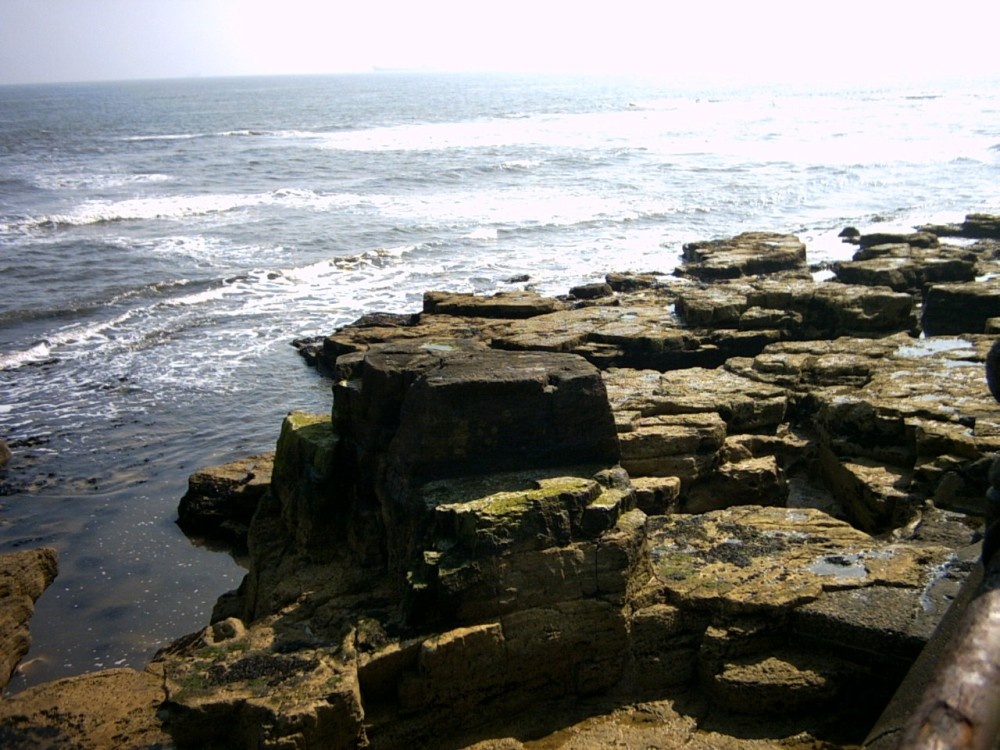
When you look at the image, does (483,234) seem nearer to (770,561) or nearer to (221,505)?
(221,505)

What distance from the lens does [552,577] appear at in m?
6.20

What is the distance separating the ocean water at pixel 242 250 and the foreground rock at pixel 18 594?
0.55ft

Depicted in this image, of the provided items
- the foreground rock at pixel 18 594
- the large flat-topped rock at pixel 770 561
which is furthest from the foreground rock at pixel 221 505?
the large flat-topped rock at pixel 770 561

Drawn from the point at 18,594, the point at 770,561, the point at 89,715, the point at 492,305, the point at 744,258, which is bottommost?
the point at 18,594

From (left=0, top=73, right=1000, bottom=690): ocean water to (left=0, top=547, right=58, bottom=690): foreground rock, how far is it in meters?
0.17

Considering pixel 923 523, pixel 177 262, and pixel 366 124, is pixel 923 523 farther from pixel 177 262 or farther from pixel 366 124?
pixel 366 124

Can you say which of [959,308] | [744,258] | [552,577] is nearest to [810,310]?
[959,308]

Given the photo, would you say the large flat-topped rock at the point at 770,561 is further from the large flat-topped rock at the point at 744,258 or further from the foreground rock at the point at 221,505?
the large flat-topped rock at the point at 744,258

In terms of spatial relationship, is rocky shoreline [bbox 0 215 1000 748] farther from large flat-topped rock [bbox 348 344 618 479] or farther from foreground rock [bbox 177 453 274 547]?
foreground rock [bbox 177 453 274 547]

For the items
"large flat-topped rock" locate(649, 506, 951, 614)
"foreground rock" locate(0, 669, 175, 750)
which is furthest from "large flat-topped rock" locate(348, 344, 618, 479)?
"foreground rock" locate(0, 669, 175, 750)

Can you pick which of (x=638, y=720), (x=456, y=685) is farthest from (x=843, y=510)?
(x=456, y=685)

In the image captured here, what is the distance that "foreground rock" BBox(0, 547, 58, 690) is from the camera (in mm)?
8602

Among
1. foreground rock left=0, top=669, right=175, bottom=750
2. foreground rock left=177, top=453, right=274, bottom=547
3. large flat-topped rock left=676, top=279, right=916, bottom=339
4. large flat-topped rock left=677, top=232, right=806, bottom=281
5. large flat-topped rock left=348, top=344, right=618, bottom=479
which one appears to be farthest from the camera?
large flat-topped rock left=677, top=232, right=806, bottom=281

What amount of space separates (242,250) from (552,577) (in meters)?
24.2
